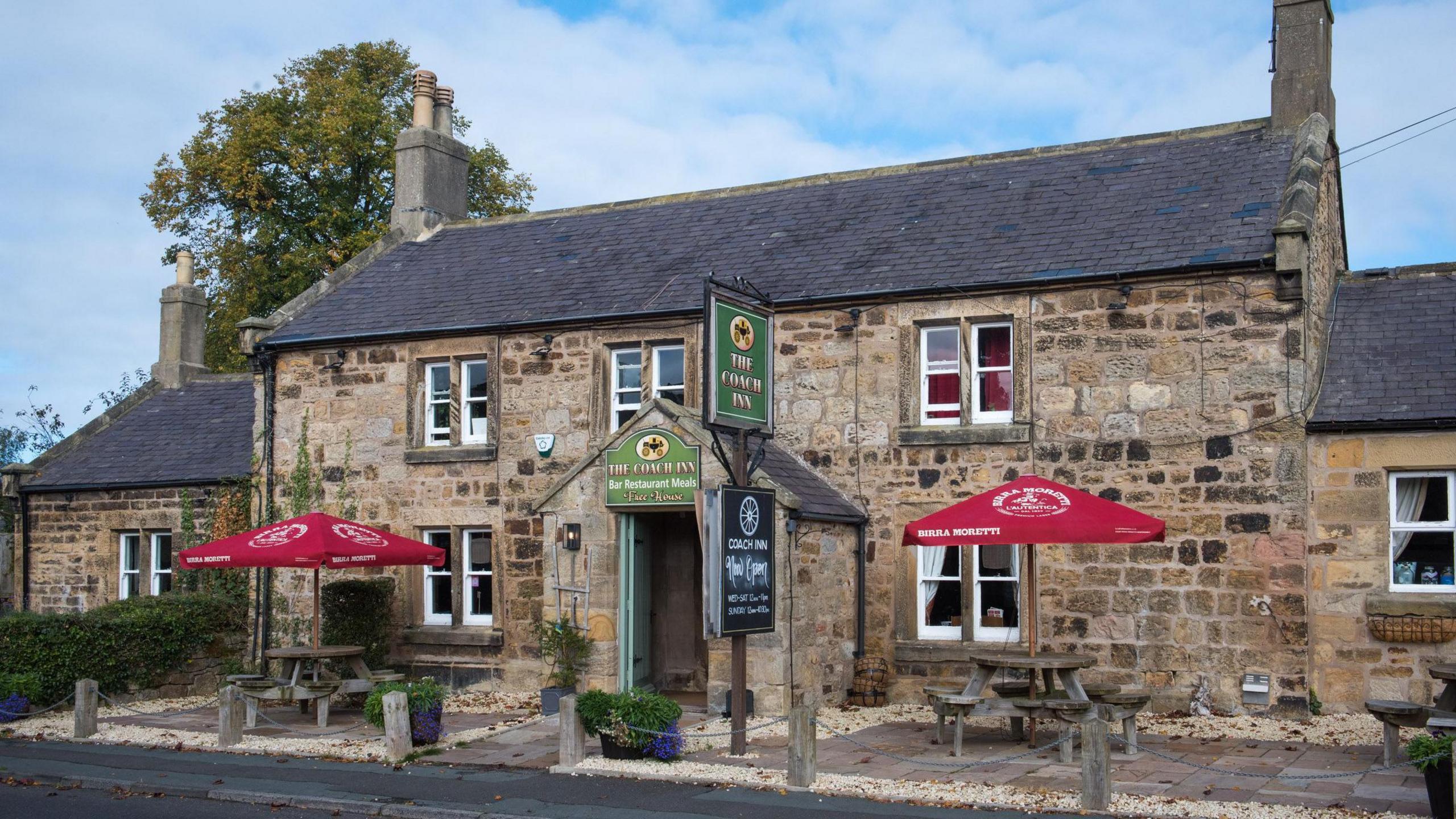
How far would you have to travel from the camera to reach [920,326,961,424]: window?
16531mm

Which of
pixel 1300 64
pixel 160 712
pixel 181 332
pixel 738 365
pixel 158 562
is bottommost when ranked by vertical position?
pixel 160 712

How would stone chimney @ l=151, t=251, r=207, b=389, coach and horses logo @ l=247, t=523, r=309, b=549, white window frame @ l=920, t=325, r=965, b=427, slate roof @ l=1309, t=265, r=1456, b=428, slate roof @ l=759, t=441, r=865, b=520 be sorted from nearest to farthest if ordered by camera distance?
1. slate roof @ l=1309, t=265, r=1456, b=428
2. slate roof @ l=759, t=441, r=865, b=520
3. coach and horses logo @ l=247, t=523, r=309, b=549
4. white window frame @ l=920, t=325, r=965, b=427
5. stone chimney @ l=151, t=251, r=207, b=389

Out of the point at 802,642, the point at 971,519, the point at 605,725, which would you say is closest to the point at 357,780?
the point at 605,725

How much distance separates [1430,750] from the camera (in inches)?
368

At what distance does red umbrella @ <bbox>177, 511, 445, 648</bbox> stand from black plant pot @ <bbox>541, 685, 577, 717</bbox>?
2.32 m

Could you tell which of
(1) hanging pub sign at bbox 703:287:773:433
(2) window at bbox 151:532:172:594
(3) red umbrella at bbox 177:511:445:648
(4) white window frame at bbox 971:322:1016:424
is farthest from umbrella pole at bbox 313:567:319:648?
(4) white window frame at bbox 971:322:1016:424

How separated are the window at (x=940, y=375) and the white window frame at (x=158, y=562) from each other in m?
12.9

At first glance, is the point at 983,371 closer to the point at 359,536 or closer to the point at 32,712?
the point at 359,536

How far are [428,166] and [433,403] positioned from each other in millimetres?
5786

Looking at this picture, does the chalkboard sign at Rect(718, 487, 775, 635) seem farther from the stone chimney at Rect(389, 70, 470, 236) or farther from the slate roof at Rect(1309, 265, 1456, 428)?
the stone chimney at Rect(389, 70, 470, 236)

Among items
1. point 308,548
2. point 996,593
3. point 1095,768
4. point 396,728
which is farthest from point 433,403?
point 1095,768

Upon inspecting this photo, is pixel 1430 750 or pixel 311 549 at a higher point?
pixel 311 549

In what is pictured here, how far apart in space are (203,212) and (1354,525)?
86.1ft

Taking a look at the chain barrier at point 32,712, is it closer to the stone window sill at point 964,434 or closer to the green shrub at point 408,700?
the green shrub at point 408,700
